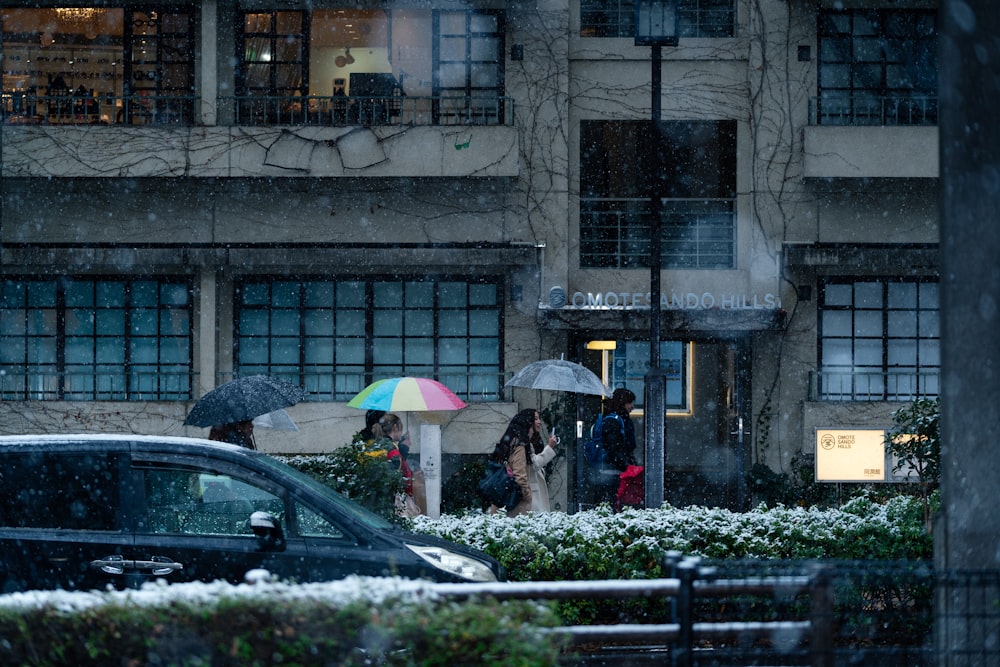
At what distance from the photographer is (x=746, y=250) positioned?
19.0m

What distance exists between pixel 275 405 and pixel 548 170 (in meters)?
8.32

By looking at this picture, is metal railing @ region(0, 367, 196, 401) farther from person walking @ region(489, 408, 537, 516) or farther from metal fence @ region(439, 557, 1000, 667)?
metal fence @ region(439, 557, 1000, 667)

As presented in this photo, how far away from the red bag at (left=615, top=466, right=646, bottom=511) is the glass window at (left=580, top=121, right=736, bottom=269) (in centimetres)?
538

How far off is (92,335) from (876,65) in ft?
45.5

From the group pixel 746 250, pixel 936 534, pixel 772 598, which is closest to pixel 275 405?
pixel 772 598

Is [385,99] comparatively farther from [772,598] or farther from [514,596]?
[514,596]

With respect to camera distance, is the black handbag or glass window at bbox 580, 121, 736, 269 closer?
the black handbag

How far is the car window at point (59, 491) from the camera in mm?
7754

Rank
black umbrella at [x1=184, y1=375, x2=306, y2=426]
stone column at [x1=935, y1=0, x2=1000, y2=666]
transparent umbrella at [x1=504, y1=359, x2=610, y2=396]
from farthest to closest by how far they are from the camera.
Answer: transparent umbrella at [x1=504, y1=359, x2=610, y2=396]
black umbrella at [x1=184, y1=375, x2=306, y2=426]
stone column at [x1=935, y1=0, x2=1000, y2=666]

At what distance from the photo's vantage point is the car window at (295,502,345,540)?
26.2 feet

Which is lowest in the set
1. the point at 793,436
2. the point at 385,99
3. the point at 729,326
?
the point at 793,436

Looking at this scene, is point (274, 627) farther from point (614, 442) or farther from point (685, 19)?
point (685, 19)

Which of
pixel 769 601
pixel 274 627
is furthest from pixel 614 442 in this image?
pixel 274 627

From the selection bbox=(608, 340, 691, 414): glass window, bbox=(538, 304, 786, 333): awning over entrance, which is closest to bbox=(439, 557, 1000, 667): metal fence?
bbox=(538, 304, 786, 333): awning over entrance
